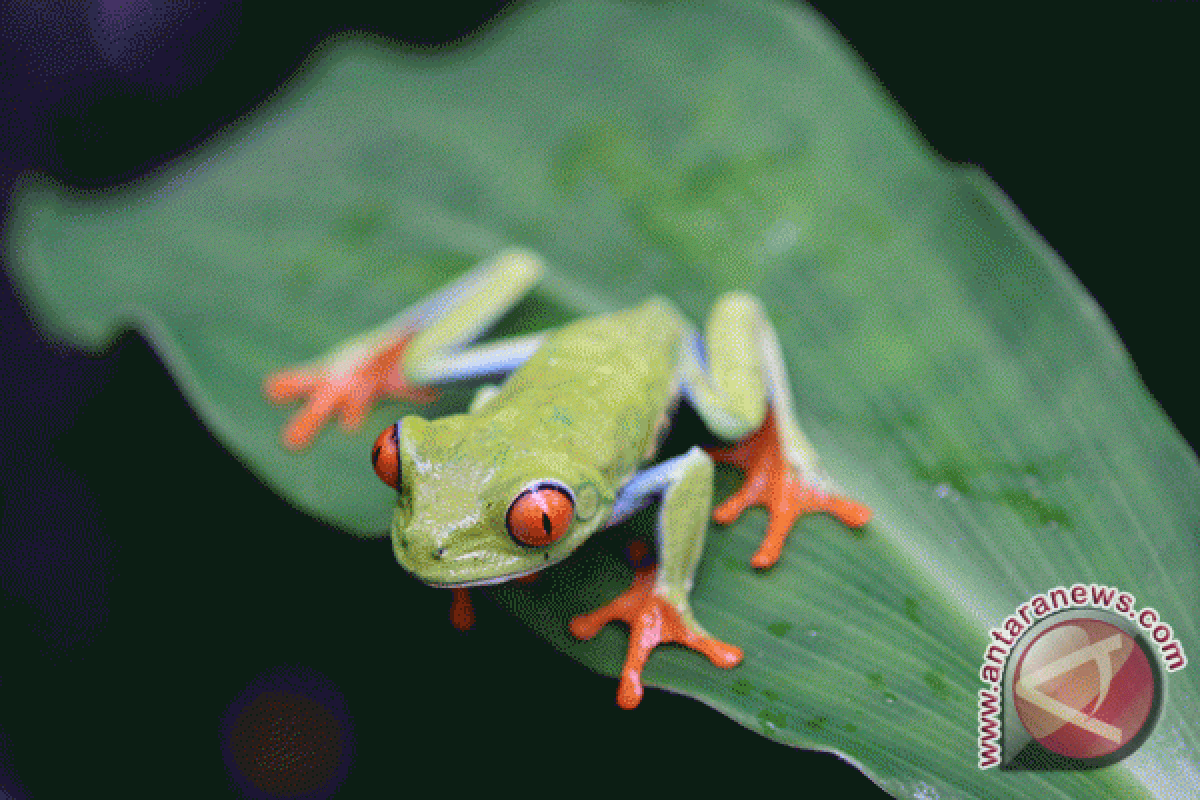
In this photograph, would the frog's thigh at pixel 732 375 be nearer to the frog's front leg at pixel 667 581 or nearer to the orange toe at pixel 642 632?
the frog's front leg at pixel 667 581

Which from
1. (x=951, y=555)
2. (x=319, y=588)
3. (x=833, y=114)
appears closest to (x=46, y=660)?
(x=319, y=588)

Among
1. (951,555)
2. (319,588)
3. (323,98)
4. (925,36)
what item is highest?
(925,36)

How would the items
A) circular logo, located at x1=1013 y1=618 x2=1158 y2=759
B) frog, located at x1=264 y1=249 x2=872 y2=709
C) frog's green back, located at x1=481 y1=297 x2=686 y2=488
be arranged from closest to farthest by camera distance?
1. circular logo, located at x1=1013 y1=618 x2=1158 y2=759
2. frog, located at x1=264 y1=249 x2=872 y2=709
3. frog's green back, located at x1=481 y1=297 x2=686 y2=488

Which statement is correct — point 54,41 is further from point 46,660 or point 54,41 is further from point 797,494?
point 797,494

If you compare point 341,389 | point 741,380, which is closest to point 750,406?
point 741,380

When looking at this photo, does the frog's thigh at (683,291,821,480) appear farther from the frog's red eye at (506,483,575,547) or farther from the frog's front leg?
the frog's red eye at (506,483,575,547)

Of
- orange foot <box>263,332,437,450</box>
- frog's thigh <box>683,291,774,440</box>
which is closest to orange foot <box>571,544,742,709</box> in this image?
frog's thigh <box>683,291,774,440</box>

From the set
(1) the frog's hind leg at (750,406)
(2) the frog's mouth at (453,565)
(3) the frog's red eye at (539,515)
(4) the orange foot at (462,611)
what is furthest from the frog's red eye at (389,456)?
(1) the frog's hind leg at (750,406)
